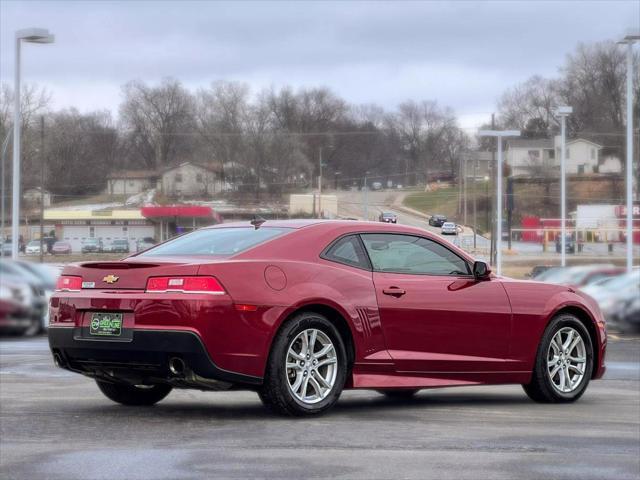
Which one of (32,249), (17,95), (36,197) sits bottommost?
(32,249)

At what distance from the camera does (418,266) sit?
28.6 feet

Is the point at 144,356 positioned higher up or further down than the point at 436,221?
further down

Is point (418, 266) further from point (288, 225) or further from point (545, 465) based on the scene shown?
point (545, 465)

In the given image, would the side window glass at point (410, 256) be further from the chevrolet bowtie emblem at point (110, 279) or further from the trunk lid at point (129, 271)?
the chevrolet bowtie emblem at point (110, 279)

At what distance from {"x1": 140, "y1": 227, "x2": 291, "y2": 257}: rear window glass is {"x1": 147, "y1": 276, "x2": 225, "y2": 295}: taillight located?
45 cm

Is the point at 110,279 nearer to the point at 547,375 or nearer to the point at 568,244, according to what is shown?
the point at 547,375

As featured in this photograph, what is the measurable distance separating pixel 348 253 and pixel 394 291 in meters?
0.40

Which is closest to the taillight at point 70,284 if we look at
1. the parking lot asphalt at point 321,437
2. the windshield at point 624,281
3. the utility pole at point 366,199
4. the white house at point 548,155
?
the parking lot asphalt at point 321,437

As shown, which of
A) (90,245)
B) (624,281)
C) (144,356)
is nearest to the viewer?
(624,281)

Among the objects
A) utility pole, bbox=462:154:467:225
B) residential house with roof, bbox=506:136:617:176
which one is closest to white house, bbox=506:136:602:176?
residential house with roof, bbox=506:136:617:176

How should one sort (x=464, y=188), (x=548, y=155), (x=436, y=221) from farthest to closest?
(x=548, y=155), (x=464, y=188), (x=436, y=221)

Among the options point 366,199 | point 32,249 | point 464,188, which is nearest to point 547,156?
point 464,188

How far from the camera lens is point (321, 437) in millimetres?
6902

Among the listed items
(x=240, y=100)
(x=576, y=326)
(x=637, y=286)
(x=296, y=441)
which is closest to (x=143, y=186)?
(x=240, y=100)
